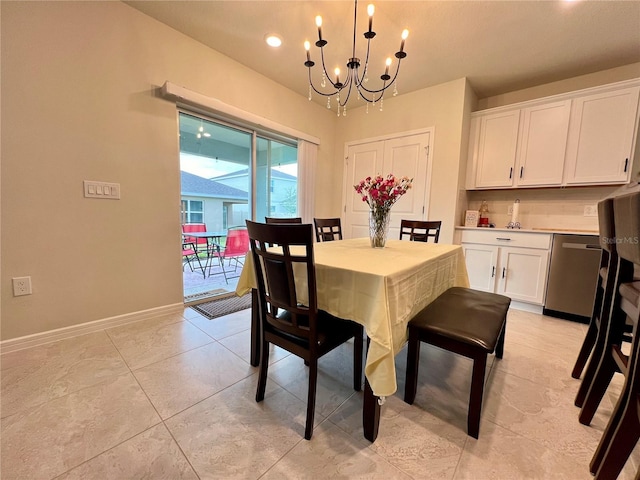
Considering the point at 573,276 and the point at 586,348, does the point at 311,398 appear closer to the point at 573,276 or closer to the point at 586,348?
the point at 586,348

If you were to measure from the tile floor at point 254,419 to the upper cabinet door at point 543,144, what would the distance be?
6.11 ft

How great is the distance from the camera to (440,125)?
9.95ft

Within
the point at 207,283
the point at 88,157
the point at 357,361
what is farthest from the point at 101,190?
the point at 357,361

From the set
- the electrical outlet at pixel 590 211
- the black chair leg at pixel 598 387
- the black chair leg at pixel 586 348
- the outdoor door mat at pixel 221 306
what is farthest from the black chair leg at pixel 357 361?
the electrical outlet at pixel 590 211

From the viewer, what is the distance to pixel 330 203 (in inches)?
161

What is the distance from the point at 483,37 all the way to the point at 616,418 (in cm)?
275

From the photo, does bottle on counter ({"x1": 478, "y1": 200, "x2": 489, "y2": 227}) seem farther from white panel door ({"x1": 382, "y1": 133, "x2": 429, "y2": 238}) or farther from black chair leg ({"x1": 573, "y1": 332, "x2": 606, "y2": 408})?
black chair leg ({"x1": 573, "y1": 332, "x2": 606, "y2": 408})

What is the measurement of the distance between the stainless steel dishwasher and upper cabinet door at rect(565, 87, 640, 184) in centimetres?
68

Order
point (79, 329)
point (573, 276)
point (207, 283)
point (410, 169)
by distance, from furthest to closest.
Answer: point (207, 283) → point (410, 169) → point (573, 276) → point (79, 329)

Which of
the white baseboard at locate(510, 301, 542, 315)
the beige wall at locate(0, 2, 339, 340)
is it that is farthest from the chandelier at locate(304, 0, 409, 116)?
the white baseboard at locate(510, 301, 542, 315)

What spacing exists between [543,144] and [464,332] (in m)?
2.77

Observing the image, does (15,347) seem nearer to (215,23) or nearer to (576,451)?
(215,23)

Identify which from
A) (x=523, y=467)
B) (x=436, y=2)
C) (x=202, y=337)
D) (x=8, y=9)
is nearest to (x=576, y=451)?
(x=523, y=467)

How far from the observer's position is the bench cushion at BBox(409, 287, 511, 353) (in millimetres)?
1140
